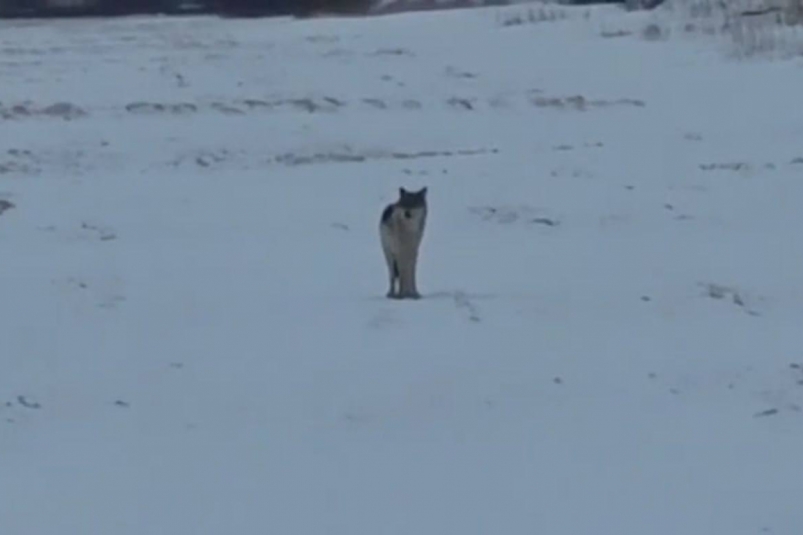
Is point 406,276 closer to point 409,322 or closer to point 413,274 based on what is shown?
point 413,274

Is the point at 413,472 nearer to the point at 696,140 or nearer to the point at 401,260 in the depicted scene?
the point at 401,260

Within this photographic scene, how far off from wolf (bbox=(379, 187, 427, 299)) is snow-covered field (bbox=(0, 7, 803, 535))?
0.64 ft

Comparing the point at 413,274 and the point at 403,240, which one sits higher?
the point at 403,240

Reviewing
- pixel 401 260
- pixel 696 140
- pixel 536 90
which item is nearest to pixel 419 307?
pixel 401 260

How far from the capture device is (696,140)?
19.6 metres

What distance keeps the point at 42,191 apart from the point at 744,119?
7.01 m

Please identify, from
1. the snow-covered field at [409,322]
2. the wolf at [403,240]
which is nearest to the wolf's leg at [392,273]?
the wolf at [403,240]

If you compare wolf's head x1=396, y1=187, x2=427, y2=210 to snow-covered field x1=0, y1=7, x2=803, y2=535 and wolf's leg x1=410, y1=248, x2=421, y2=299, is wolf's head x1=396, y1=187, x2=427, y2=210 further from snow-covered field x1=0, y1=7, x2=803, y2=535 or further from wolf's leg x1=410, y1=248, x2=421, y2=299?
snow-covered field x1=0, y1=7, x2=803, y2=535

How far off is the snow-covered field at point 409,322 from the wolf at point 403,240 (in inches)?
7.7

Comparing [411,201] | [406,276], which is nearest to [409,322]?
[406,276]

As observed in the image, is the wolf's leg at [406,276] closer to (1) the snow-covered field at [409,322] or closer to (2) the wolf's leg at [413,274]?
(2) the wolf's leg at [413,274]

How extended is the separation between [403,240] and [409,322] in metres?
0.78

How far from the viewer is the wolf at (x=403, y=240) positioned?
1098 centimetres

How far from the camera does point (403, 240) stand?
36.1ft
